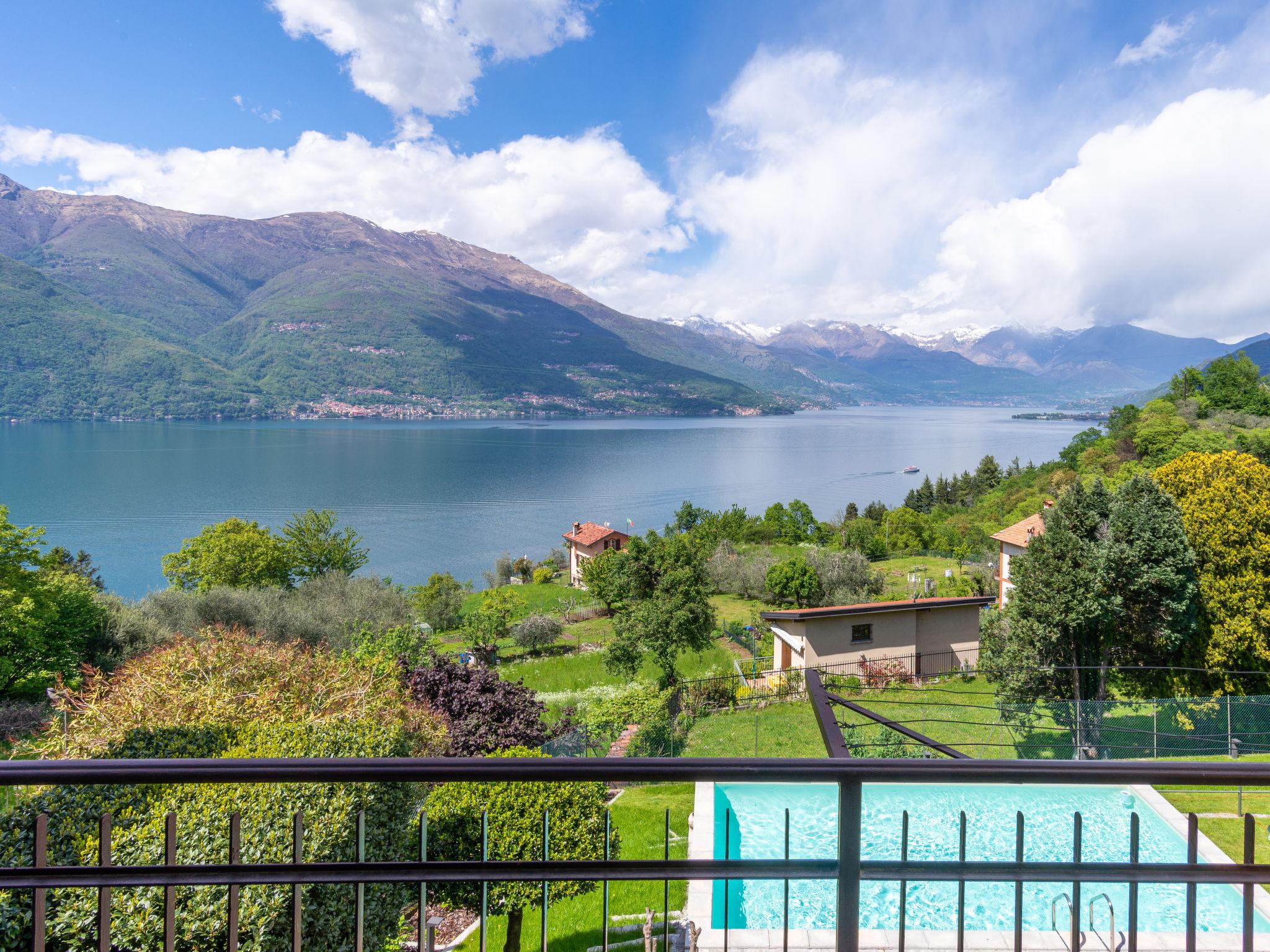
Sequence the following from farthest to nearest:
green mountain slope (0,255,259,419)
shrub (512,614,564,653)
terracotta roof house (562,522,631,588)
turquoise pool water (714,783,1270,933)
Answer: green mountain slope (0,255,259,419) < terracotta roof house (562,522,631,588) < shrub (512,614,564,653) < turquoise pool water (714,783,1270,933)

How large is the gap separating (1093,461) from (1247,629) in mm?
34731

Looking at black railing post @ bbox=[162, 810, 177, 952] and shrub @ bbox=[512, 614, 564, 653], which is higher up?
black railing post @ bbox=[162, 810, 177, 952]

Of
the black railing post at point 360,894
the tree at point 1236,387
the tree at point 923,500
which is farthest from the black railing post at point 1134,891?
the tree at point 923,500

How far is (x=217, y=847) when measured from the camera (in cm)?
418

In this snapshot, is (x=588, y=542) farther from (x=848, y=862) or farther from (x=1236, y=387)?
(x=848, y=862)

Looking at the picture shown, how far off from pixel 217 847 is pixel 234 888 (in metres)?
3.71

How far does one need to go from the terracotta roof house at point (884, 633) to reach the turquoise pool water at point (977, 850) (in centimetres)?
797

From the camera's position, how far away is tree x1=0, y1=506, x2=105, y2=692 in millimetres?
15750

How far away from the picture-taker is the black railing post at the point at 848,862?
1276 millimetres

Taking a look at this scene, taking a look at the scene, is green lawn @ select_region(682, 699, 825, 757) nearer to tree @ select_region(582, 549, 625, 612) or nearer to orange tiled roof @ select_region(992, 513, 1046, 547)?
tree @ select_region(582, 549, 625, 612)

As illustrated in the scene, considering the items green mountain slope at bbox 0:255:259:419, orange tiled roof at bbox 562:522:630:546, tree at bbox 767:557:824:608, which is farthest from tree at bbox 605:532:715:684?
green mountain slope at bbox 0:255:259:419

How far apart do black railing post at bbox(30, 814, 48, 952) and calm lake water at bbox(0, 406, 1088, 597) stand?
45247 millimetres

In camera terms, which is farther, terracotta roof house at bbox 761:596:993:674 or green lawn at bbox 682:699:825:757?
terracotta roof house at bbox 761:596:993:674

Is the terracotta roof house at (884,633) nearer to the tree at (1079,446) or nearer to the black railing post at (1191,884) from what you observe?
the black railing post at (1191,884)
